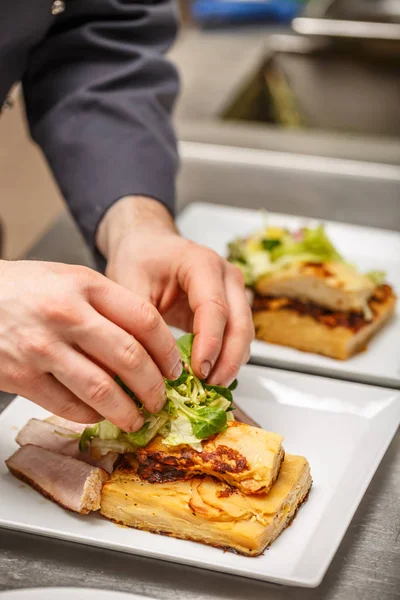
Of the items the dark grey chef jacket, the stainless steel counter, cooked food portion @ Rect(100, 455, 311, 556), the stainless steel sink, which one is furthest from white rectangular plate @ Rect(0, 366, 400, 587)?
the stainless steel sink

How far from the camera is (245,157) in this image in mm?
2414

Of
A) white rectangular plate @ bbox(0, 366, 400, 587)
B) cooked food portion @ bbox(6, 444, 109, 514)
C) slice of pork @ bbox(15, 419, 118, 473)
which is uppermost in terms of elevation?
cooked food portion @ bbox(6, 444, 109, 514)

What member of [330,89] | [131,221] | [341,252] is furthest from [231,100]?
[131,221]

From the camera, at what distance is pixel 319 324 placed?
5.59 feet

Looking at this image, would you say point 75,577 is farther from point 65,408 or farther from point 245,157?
point 245,157

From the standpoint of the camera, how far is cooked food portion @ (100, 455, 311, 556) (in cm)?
110

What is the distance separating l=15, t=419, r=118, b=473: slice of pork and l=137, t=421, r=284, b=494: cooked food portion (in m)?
0.07

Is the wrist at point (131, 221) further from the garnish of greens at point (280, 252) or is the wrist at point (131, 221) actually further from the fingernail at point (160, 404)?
the fingernail at point (160, 404)

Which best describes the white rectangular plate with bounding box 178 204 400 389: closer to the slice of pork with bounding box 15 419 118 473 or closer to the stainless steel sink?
the slice of pork with bounding box 15 419 118 473

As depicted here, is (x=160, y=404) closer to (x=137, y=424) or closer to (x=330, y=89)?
(x=137, y=424)

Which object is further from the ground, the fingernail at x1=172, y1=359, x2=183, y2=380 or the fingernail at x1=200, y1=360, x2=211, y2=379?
the fingernail at x1=172, y1=359, x2=183, y2=380

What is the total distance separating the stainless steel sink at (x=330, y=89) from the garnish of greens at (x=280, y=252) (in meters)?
1.29

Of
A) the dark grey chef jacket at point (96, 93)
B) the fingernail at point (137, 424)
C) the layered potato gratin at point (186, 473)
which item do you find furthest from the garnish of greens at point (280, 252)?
the fingernail at point (137, 424)

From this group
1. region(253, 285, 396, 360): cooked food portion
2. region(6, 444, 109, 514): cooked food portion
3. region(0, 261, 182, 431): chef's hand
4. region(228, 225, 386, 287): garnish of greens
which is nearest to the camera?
region(0, 261, 182, 431): chef's hand
